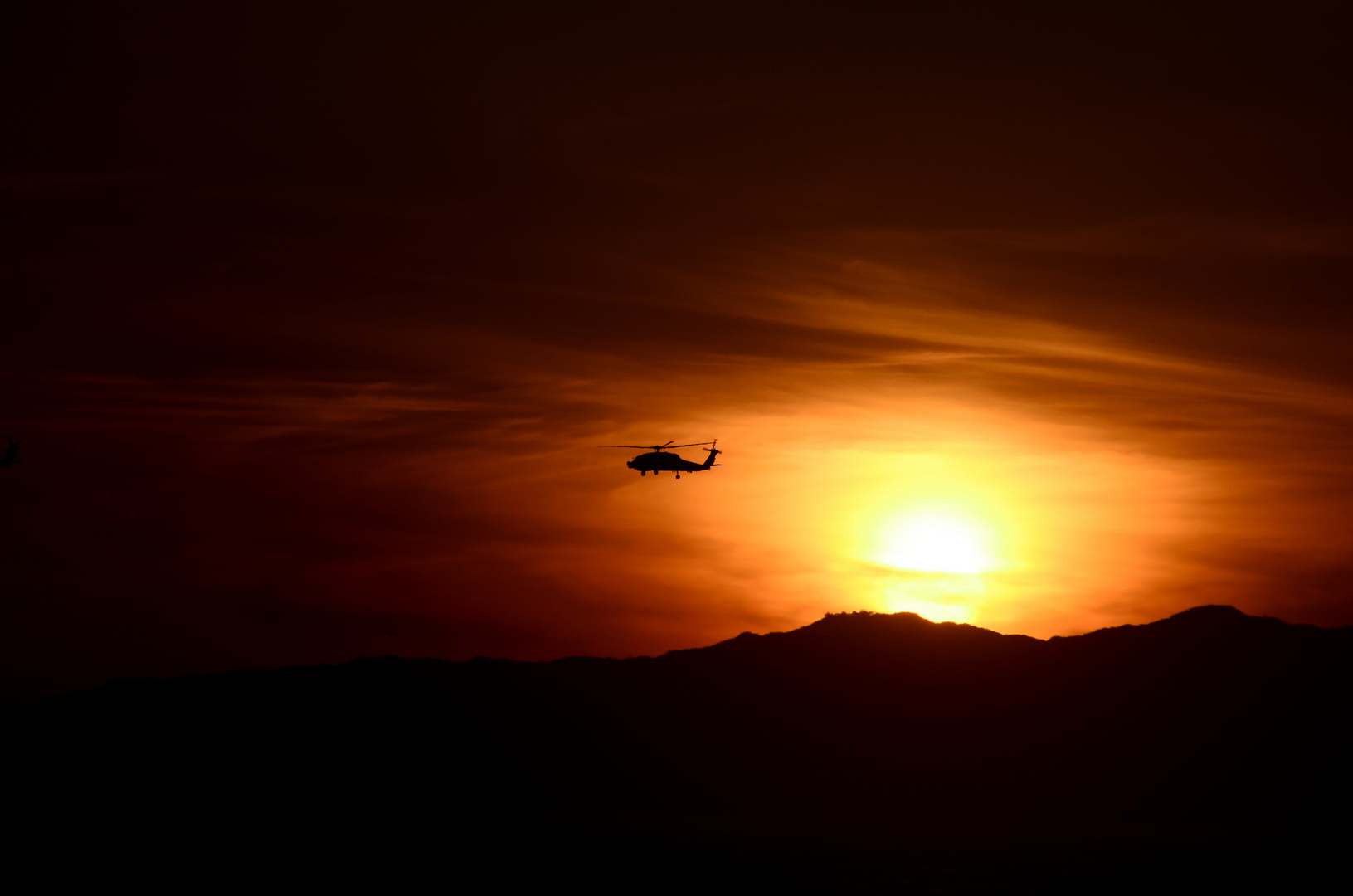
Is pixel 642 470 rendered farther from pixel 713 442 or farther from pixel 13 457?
pixel 13 457

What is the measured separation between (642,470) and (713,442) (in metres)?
15.3

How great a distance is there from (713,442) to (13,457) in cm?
9184

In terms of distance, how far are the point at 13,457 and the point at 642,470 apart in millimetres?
82112

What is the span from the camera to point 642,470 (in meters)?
156

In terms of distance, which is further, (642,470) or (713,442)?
(713,442)

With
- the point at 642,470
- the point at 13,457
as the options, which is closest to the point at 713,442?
the point at 642,470

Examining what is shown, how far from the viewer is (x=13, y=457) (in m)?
159

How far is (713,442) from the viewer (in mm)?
167375
